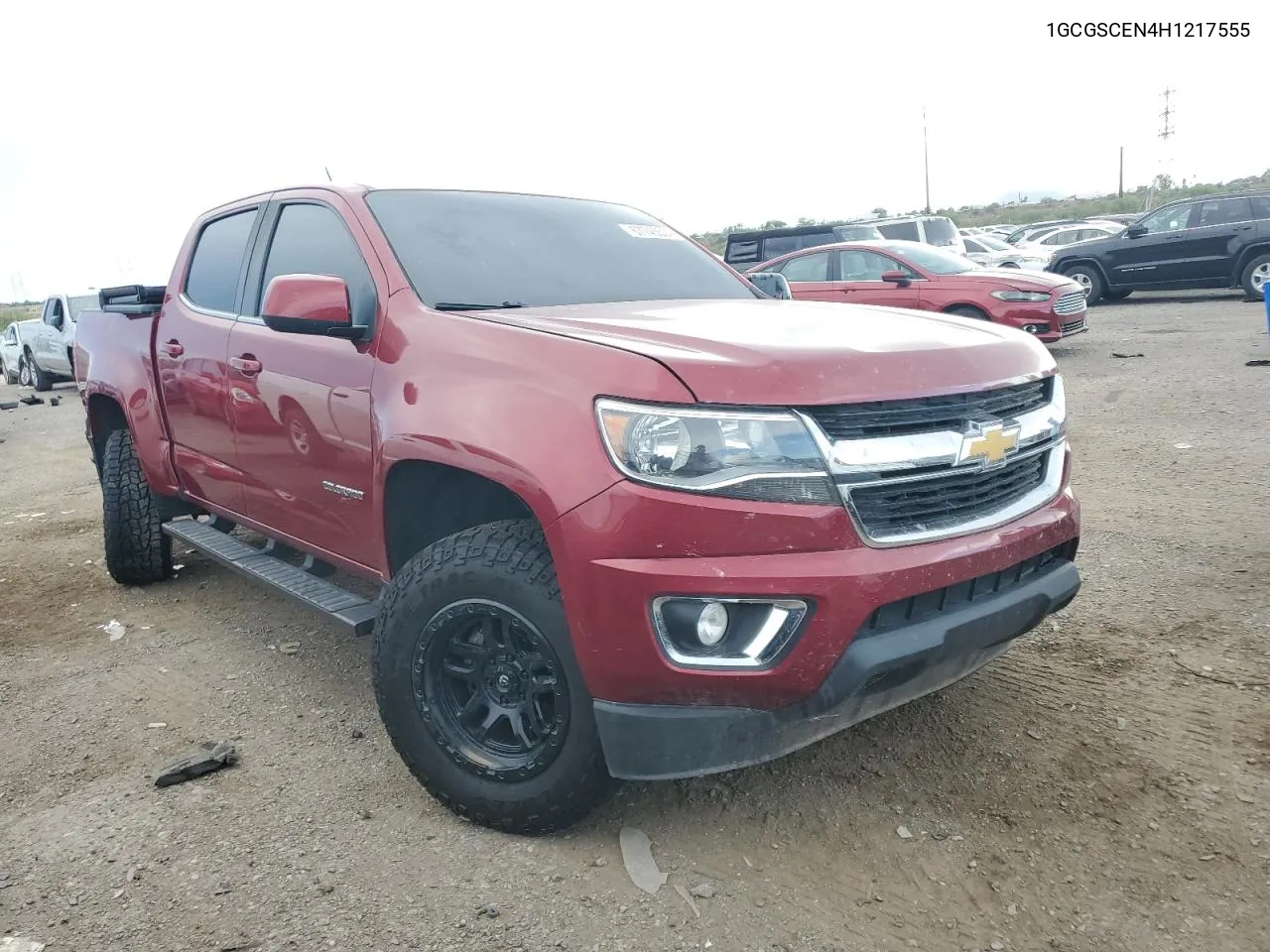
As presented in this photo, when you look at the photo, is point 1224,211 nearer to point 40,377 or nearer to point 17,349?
point 40,377

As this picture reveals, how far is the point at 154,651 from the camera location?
4012 millimetres

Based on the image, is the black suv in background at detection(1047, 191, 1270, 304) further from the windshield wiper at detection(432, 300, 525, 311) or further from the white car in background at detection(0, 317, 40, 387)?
the white car in background at detection(0, 317, 40, 387)

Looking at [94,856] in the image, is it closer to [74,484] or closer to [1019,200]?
[74,484]

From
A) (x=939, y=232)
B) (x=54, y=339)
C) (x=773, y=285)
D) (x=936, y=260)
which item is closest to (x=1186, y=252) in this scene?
(x=939, y=232)

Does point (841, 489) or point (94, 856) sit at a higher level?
point (841, 489)

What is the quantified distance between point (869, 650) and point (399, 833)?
1400mm

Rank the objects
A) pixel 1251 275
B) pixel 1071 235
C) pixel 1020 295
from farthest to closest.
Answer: pixel 1071 235 → pixel 1251 275 → pixel 1020 295

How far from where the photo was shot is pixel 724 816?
2.62 metres

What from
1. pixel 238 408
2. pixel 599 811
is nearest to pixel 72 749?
pixel 238 408

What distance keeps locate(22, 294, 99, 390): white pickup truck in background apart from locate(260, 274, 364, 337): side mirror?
568 inches

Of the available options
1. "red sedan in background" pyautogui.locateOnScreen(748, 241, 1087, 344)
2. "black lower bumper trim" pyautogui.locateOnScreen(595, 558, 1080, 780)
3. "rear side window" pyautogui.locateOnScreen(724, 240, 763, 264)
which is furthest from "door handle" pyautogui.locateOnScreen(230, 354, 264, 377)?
"rear side window" pyautogui.locateOnScreen(724, 240, 763, 264)

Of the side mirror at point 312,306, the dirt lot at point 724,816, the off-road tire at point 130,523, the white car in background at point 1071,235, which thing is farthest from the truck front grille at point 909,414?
the white car in background at point 1071,235

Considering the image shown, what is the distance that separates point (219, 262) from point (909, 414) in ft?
10.5

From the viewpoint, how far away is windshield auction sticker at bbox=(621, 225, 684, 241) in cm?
379
